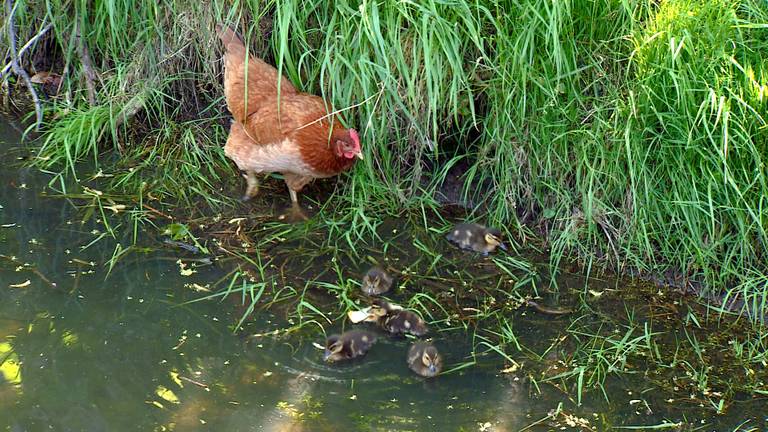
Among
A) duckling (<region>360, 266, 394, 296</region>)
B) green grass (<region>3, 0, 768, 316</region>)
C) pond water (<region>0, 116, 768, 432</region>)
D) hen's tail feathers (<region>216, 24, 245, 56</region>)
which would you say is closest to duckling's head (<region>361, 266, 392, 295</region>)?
duckling (<region>360, 266, 394, 296</region>)

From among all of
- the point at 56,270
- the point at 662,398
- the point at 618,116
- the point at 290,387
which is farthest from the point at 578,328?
the point at 56,270

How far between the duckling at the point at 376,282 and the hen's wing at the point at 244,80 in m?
1.25

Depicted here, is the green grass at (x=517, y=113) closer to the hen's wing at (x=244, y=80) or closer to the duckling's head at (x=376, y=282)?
the hen's wing at (x=244, y=80)

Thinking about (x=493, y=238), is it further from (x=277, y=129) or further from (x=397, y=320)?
(x=277, y=129)

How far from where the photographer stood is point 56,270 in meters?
4.82

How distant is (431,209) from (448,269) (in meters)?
0.59

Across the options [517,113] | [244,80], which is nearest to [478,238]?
[517,113]

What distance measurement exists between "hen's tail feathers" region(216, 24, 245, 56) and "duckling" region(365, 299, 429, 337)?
182cm

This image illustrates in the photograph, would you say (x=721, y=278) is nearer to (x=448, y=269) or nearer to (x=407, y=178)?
(x=448, y=269)

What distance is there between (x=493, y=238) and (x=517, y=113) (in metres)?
0.69

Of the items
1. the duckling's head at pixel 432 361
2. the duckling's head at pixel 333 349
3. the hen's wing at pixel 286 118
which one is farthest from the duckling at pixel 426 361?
the hen's wing at pixel 286 118

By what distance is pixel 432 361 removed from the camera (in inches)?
166

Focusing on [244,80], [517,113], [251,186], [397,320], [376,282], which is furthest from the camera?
[251,186]

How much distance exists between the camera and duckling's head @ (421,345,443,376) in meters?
4.20
